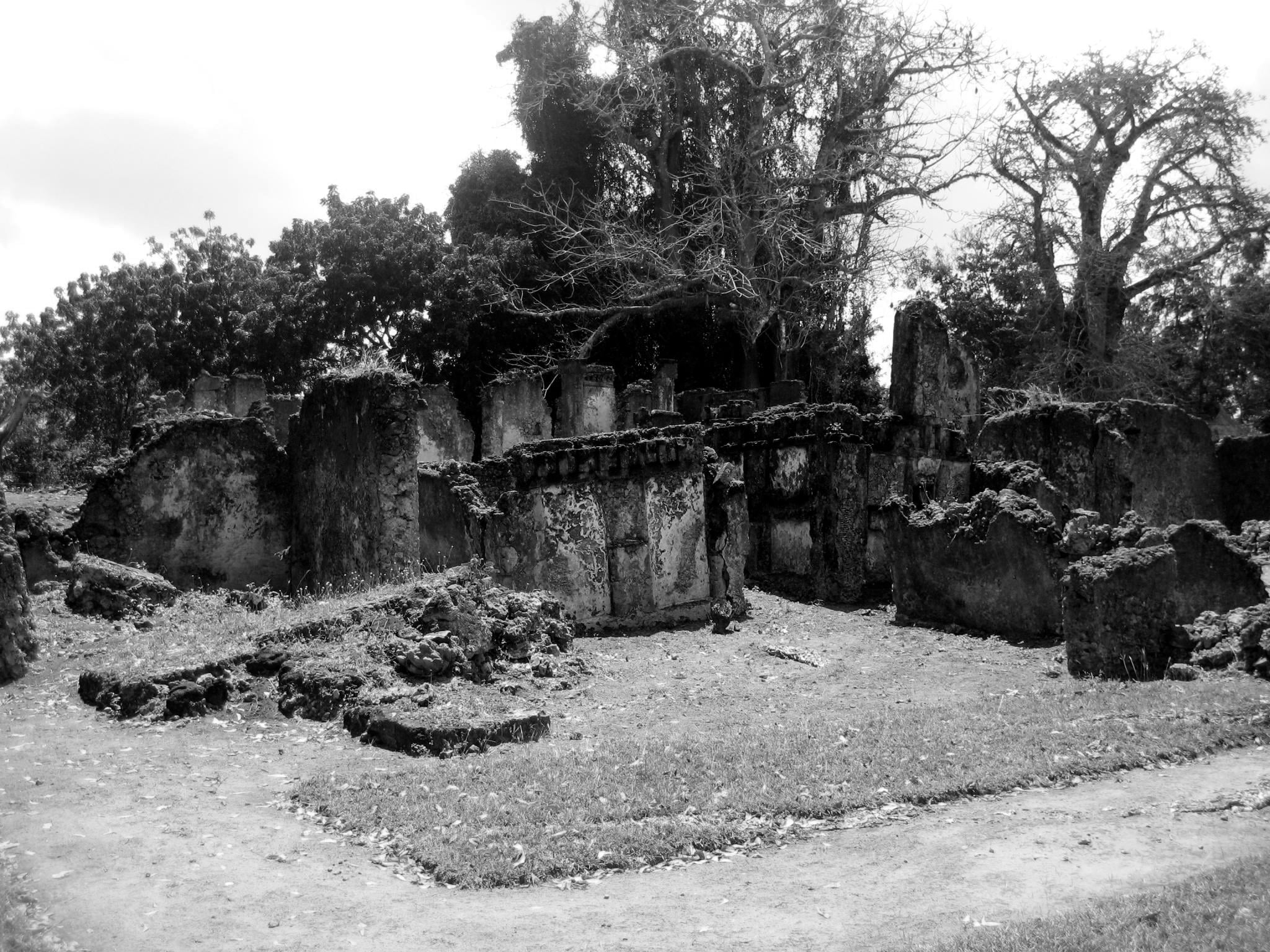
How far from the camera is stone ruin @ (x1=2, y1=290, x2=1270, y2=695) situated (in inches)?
457

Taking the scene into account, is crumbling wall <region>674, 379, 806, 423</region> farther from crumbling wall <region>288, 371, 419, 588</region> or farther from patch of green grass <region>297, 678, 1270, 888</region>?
patch of green grass <region>297, 678, 1270, 888</region>

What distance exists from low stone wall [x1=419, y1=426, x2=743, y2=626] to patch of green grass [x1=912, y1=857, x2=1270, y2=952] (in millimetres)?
9815

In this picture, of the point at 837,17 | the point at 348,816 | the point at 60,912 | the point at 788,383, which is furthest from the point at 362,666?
the point at 837,17

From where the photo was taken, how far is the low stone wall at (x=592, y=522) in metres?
15.0

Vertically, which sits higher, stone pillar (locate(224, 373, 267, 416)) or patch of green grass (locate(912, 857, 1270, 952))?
stone pillar (locate(224, 373, 267, 416))

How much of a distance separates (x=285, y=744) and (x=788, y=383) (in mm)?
19437

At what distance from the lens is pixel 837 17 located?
3316cm

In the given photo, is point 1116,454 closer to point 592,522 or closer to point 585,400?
point 592,522

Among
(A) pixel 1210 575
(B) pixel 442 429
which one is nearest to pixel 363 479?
(A) pixel 1210 575

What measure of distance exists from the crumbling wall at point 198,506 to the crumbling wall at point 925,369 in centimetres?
1040

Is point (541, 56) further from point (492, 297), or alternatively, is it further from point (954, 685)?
point (954, 685)

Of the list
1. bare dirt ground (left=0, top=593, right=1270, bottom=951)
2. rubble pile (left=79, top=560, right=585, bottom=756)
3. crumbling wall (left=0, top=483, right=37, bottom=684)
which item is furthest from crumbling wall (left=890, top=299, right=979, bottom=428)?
crumbling wall (left=0, top=483, right=37, bottom=684)

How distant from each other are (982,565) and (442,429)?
14.0 meters

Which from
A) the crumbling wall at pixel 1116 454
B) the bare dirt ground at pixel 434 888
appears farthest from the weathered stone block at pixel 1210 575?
the crumbling wall at pixel 1116 454
